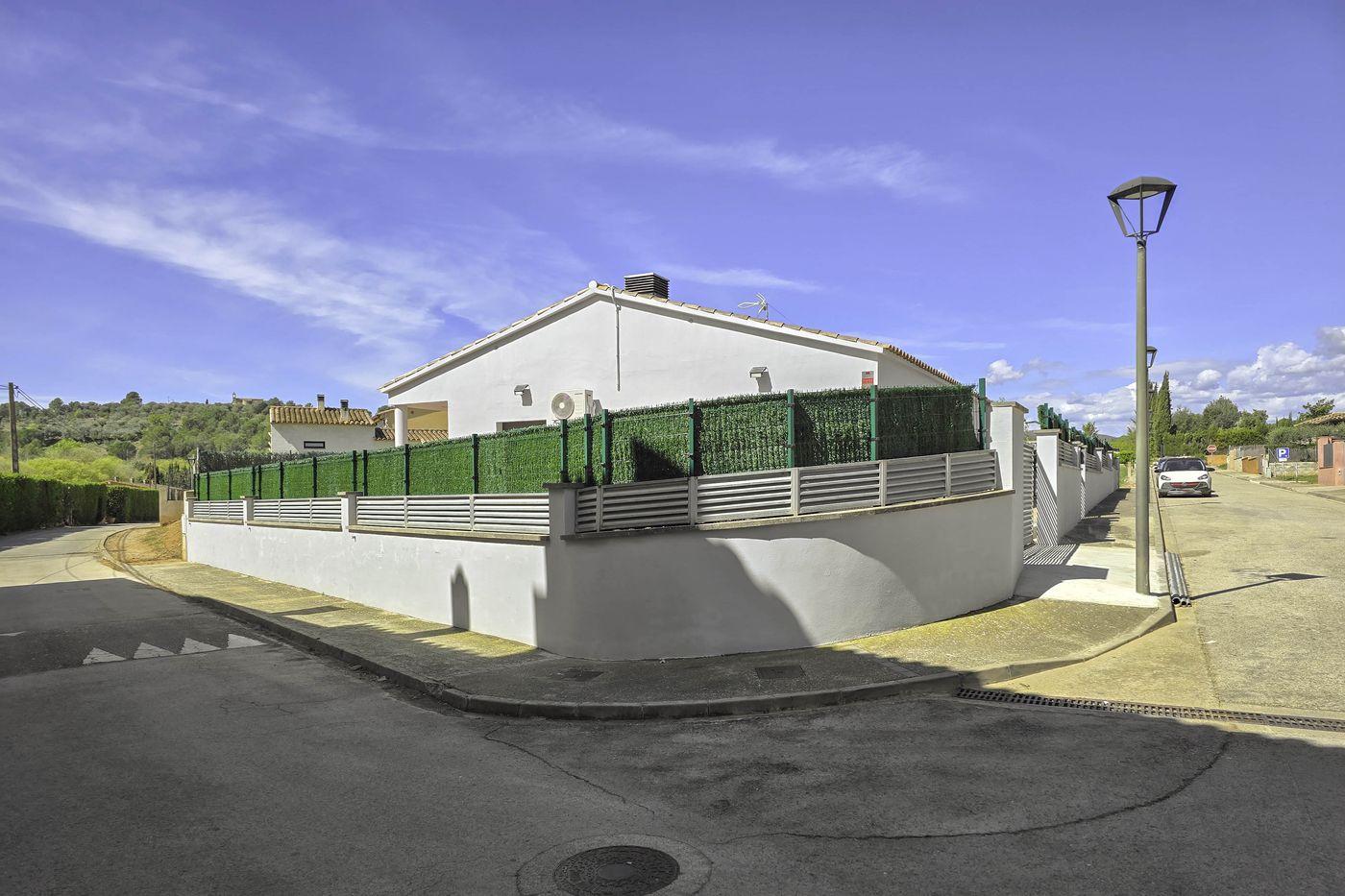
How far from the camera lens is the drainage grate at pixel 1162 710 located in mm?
5977

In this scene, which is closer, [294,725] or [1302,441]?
[294,725]

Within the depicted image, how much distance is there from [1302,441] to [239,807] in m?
67.7

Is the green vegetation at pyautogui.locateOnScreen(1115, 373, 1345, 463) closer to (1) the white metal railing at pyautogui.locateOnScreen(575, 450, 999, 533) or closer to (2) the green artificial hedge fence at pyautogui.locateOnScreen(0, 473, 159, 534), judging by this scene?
(1) the white metal railing at pyautogui.locateOnScreen(575, 450, 999, 533)

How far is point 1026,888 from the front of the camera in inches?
144

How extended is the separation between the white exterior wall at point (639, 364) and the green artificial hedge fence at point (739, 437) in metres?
5.68

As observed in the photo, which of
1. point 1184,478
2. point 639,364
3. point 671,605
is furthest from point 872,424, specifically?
point 1184,478

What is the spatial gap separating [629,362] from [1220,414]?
352 ft

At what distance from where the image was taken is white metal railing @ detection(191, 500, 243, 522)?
78.9 feet

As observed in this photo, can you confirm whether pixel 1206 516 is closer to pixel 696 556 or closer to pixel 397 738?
pixel 696 556

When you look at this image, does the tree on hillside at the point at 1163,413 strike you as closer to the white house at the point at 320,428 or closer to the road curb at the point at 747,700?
the white house at the point at 320,428

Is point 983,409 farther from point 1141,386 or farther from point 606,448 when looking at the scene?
point 606,448

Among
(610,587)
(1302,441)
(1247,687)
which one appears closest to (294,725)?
(610,587)

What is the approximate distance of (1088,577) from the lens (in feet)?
39.7

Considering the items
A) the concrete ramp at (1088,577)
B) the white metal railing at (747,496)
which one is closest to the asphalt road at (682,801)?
the white metal railing at (747,496)
